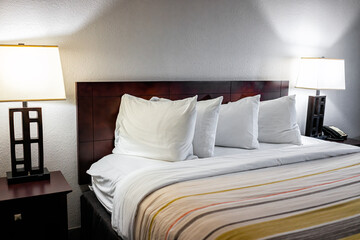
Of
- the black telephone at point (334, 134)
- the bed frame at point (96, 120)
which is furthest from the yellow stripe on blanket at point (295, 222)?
the black telephone at point (334, 134)

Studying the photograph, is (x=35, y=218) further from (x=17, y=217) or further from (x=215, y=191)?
(x=215, y=191)

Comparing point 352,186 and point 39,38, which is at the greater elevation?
point 39,38

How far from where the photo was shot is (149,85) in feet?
8.96

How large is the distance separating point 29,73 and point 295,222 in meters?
1.57

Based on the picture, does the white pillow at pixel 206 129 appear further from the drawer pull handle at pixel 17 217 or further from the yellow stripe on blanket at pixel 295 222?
the drawer pull handle at pixel 17 217

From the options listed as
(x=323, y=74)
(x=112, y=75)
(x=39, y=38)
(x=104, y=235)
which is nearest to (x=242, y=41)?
(x=323, y=74)

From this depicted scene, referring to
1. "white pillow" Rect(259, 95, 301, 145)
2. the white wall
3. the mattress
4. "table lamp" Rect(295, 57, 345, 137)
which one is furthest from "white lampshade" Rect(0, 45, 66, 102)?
"table lamp" Rect(295, 57, 345, 137)

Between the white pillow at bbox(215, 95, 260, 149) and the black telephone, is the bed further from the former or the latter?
the black telephone

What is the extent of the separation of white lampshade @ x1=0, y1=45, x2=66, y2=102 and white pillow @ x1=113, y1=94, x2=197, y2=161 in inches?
20.5

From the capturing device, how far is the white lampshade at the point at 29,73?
6.48ft

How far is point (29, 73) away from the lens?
79.6 inches

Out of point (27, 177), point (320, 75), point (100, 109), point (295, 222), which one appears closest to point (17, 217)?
point (27, 177)

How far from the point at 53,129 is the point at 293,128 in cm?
188

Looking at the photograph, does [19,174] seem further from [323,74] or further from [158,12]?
[323,74]
